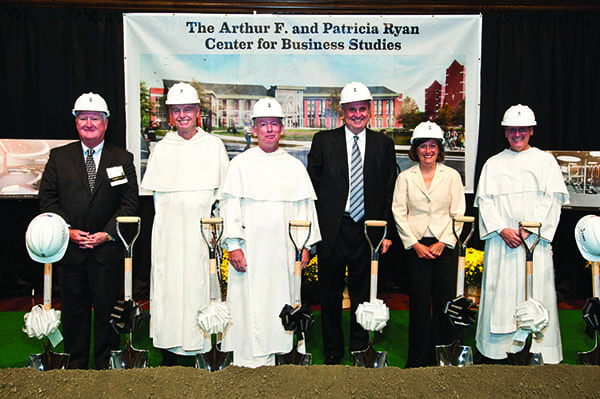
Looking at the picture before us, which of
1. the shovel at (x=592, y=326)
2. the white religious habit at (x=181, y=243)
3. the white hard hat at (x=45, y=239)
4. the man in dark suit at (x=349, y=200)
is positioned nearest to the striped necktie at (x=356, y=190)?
the man in dark suit at (x=349, y=200)

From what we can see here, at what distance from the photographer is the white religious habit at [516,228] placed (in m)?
3.62

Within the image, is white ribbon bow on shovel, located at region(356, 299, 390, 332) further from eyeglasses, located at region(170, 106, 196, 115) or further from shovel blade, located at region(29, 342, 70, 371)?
eyeglasses, located at region(170, 106, 196, 115)

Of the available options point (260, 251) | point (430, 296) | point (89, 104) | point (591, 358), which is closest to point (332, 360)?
point (430, 296)

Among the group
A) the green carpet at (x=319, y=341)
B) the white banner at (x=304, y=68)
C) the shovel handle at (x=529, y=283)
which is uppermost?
the white banner at (x=304, y=68)

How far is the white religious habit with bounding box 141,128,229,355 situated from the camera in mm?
3600

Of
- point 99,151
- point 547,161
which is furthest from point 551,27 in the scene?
point 99,151

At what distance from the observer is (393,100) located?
5.57 meters

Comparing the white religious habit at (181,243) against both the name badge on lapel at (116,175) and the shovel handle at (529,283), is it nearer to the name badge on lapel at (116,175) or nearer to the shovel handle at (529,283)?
the name badge on lapel at (116,175)

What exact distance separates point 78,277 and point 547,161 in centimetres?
362

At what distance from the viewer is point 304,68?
17.9ft

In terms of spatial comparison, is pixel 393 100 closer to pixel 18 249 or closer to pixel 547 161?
pixel 547 161

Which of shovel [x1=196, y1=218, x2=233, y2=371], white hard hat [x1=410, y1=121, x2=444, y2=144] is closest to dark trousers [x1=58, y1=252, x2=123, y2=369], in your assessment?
shovel [x1=196, y1=218, x2=233, y2=371]

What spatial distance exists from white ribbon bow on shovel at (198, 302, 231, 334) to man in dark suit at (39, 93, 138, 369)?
4.45 ft

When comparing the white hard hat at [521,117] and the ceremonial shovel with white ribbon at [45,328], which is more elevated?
the white hard hat at [521,117]
